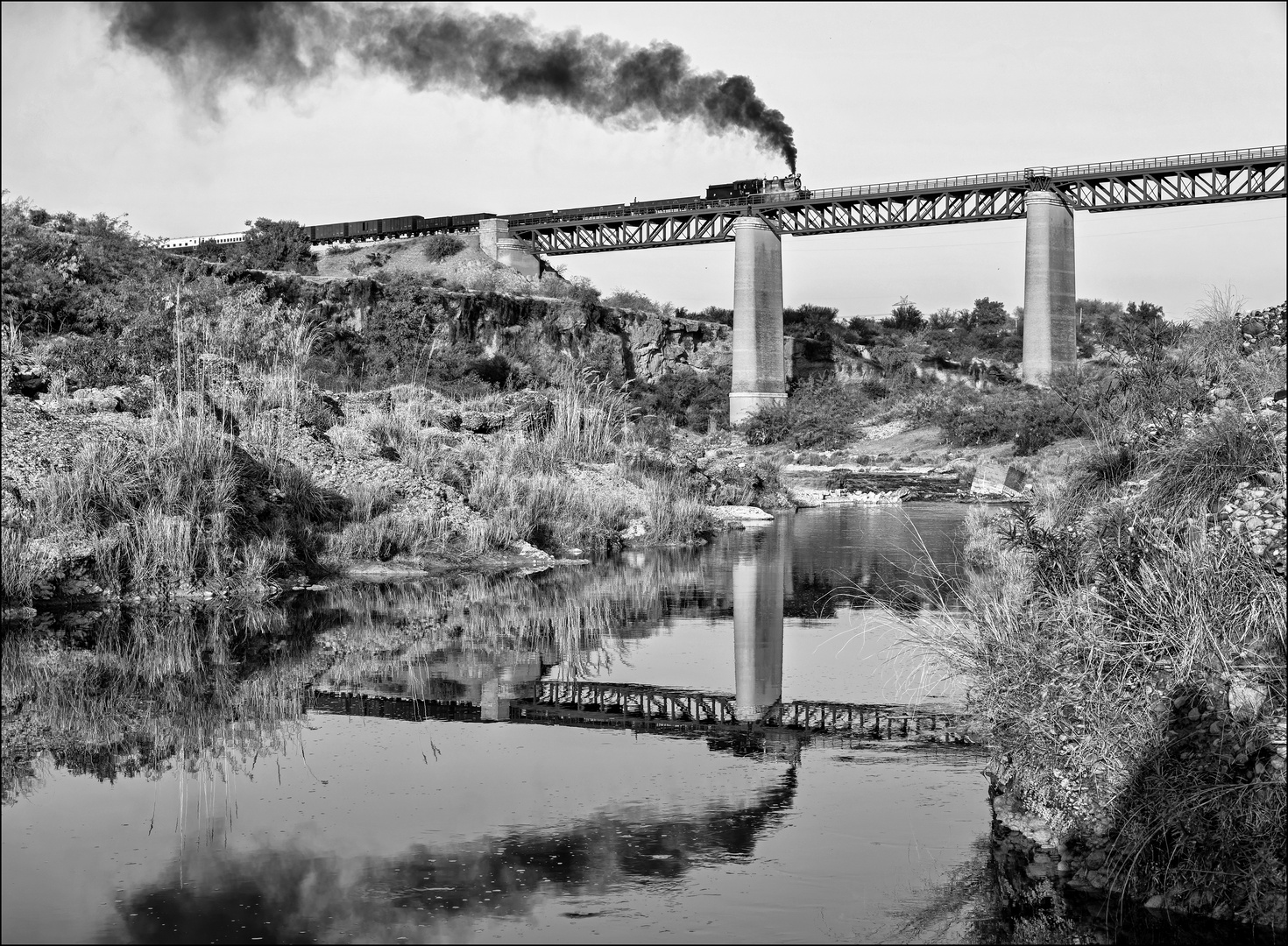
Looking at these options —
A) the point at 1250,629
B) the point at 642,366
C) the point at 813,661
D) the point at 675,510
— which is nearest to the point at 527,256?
the point at 642,366

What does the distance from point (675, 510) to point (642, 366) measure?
1712 inches

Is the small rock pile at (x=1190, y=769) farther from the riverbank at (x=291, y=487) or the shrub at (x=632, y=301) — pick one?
the shrub at (x=632, y=301)

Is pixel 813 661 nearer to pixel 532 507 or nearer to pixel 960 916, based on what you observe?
pixel 960 916

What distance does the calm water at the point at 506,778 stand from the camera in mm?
6387

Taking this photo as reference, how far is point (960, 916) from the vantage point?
645 cm

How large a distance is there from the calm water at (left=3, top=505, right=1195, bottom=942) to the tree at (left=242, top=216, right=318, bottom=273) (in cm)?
4447

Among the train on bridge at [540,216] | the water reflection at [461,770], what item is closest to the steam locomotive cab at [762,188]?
the train on bridge at [540,216]

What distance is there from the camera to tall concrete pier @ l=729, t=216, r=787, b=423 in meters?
62.9

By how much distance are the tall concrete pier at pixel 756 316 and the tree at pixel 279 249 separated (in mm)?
19454

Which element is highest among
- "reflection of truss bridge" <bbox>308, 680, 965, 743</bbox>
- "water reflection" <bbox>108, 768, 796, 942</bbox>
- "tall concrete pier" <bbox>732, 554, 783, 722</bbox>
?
"tall concrete pier" <bbox>732, 554, 783, 722</bbox>

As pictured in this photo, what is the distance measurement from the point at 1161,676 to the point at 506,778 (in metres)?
3.91

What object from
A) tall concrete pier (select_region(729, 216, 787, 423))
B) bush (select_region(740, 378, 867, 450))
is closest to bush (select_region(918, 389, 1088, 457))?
bush (select_region(740, 378, 867, 450))

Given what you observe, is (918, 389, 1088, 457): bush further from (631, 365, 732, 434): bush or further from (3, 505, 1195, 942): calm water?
(3, 505, 1195, 942): calm water

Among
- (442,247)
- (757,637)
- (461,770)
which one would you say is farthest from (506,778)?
(442,247)
